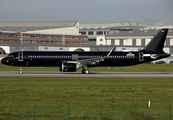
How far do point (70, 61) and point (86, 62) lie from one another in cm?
332

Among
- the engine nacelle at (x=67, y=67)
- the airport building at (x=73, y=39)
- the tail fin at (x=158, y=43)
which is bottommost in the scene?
the engine nacelle at (x=67, y=67)

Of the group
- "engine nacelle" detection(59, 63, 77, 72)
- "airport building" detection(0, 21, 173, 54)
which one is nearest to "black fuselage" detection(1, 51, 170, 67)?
"engine nacelle" detection(59, 63, 77, 72)

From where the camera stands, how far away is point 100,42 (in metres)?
180

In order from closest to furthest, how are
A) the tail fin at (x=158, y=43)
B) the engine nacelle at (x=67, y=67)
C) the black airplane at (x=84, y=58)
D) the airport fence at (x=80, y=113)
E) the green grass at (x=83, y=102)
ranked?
the airport fence at (x=80, y=113) < the green grass at (x=83, y=102) < the engine nacelle at (x=67, y=67) < the black airplane at (x=84, y=58) < the tail fin at (x=158, y=43)

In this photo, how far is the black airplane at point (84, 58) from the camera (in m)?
55.5

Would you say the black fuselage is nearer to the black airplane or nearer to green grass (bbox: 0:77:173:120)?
the black airplane

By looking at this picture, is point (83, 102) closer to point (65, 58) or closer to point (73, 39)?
point (65, 58)

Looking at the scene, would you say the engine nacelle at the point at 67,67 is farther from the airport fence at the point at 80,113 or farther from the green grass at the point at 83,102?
the airport fence at the point at 80,113

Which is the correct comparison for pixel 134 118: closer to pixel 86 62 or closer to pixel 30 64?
pixel 86 62

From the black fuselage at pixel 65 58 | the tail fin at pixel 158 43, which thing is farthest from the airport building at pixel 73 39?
the tail fin at pixel 158 43

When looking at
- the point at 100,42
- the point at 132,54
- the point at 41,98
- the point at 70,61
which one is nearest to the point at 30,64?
the point at 70,61

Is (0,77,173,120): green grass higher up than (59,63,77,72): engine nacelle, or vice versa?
(59,63,77,72): engine nacelle

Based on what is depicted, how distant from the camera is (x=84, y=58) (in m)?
56.5

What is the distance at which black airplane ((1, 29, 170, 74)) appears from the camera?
5553cm
